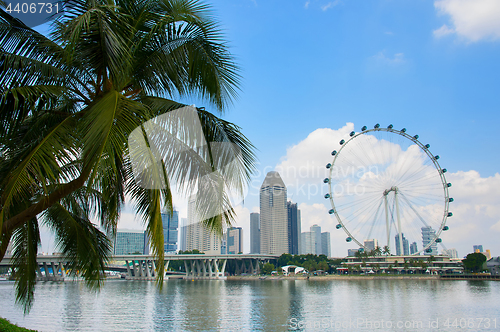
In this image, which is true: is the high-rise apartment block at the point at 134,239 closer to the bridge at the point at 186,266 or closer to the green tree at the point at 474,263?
the bridge at the point at 186,266

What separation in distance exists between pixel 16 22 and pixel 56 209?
14.0ft

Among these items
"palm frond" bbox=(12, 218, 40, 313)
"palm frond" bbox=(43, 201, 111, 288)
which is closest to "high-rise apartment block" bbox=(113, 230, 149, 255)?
"palm frond" bbox=(43, 201, 111, 288)

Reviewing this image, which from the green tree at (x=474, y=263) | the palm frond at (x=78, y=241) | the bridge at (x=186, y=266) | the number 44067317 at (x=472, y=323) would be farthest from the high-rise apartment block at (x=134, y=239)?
the green tree at (x=474, y=263)

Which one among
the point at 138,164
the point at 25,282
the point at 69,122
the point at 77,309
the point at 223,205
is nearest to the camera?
the point at 138,164

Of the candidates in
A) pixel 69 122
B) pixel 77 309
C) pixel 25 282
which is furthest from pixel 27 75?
pixel 77 309

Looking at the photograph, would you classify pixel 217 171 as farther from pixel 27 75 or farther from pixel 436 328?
pixel 436 328

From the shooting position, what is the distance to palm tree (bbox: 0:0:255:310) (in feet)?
17.6

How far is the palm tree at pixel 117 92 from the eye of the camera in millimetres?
5359

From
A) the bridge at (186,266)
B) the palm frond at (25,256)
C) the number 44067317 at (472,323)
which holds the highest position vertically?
the palm frond at (25,256)

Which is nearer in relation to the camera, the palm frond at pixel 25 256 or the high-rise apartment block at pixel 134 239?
the high-rise apartment block at pixel 134 239

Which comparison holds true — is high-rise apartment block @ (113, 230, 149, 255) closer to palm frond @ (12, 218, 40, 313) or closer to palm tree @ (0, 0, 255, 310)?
palm tree @ (0, 0, 255, 310)

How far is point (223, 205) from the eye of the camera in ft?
21.1

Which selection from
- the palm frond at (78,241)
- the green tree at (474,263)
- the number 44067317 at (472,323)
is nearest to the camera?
the palm frond at (78,241)

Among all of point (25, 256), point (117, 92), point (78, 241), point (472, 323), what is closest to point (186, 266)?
point (472, 323)
